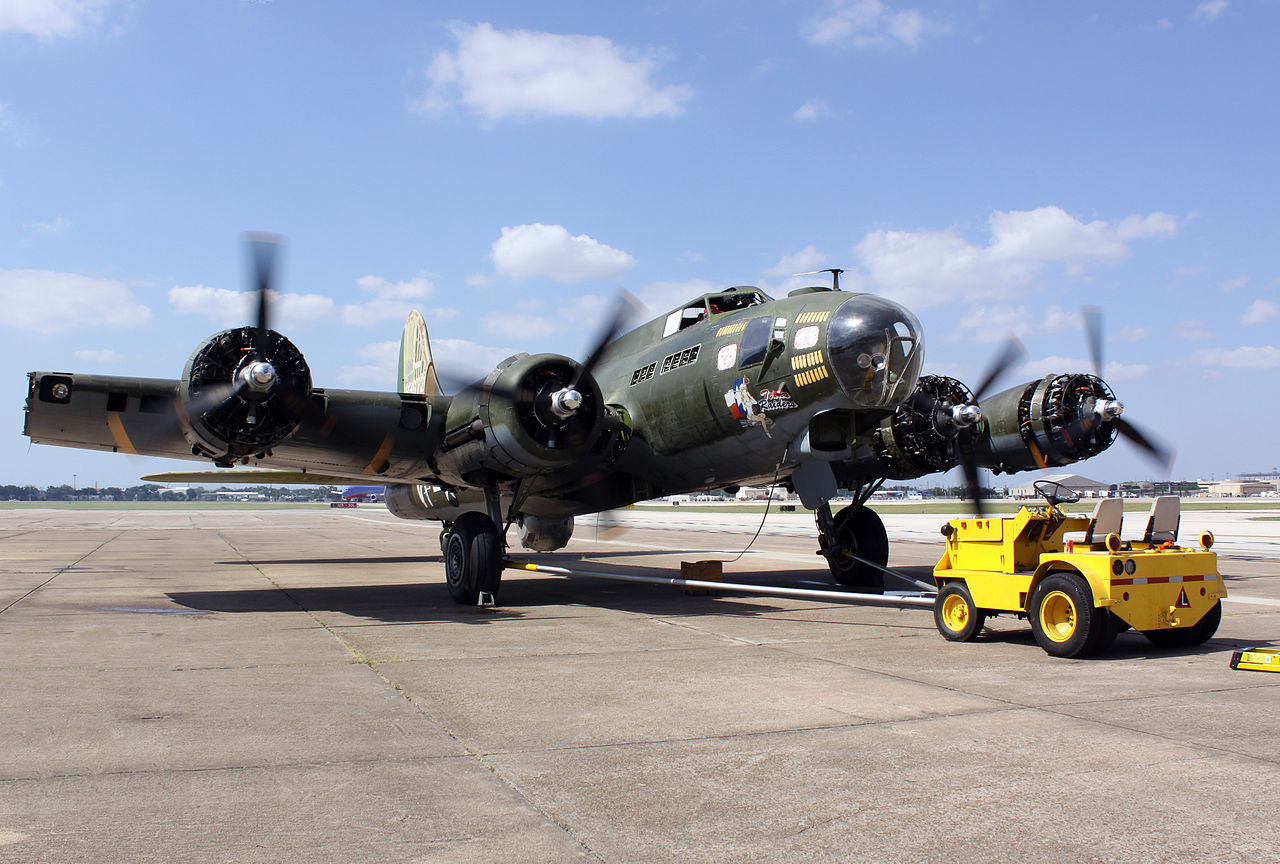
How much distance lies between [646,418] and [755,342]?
2.88m

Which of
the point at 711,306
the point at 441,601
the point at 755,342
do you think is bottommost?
the point at 441,601

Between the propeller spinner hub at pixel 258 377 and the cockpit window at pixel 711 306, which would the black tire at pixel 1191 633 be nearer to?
the cockpit window at pixel 711 306

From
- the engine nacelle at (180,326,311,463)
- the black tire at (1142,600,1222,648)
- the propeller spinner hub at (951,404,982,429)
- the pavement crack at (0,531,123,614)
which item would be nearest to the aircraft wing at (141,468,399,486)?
the pavement crack at (0,531,123,614)

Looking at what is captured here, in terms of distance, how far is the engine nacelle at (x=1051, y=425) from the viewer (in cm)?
1711

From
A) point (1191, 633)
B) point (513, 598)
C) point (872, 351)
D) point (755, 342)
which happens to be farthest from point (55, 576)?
point (1191, 633)

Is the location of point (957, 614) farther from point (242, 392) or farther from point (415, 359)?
point (415, 359)

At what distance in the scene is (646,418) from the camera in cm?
1544

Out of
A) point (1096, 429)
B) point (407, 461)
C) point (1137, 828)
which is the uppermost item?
point (1096, 429)

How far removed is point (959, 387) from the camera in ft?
53.7

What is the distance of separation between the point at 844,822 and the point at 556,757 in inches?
76.9

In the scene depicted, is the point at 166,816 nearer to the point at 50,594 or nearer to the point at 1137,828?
the point at 1137,828

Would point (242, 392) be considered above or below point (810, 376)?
below

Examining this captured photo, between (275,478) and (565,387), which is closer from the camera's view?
(565,387)

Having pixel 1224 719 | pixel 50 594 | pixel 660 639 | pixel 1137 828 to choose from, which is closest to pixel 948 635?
pixel 660 639
